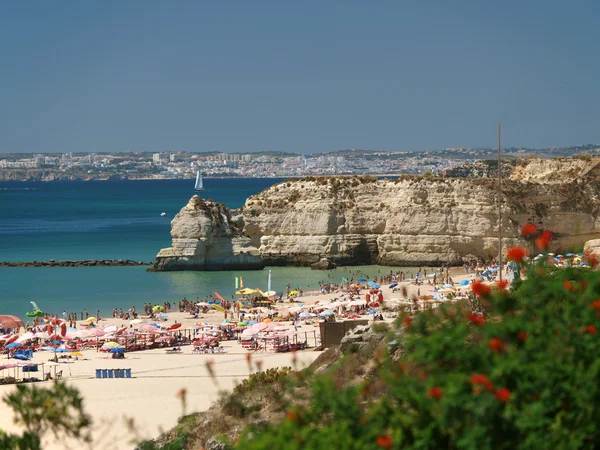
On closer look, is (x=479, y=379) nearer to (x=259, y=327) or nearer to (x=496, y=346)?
(x=496, y=346)

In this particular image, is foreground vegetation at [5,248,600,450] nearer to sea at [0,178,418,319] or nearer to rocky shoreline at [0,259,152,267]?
sea at [0,178,418,319]

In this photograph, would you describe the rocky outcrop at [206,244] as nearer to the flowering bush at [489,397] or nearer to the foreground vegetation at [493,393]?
the foreground vegetation at [493,393]

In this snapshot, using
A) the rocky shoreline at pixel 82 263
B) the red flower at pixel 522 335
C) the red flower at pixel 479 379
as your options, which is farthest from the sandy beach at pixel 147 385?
the rocky shoreline at pixel 82 263

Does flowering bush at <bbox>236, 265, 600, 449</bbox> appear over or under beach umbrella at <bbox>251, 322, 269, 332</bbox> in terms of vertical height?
over

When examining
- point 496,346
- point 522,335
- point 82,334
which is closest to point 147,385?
point 82,334

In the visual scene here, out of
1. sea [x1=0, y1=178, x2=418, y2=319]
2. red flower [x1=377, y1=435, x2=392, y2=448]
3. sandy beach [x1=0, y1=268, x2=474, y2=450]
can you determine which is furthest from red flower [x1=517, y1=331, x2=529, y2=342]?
sea [x1=0, y1=178, x2=418, y2=319]

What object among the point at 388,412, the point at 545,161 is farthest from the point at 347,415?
the point at 545,161
